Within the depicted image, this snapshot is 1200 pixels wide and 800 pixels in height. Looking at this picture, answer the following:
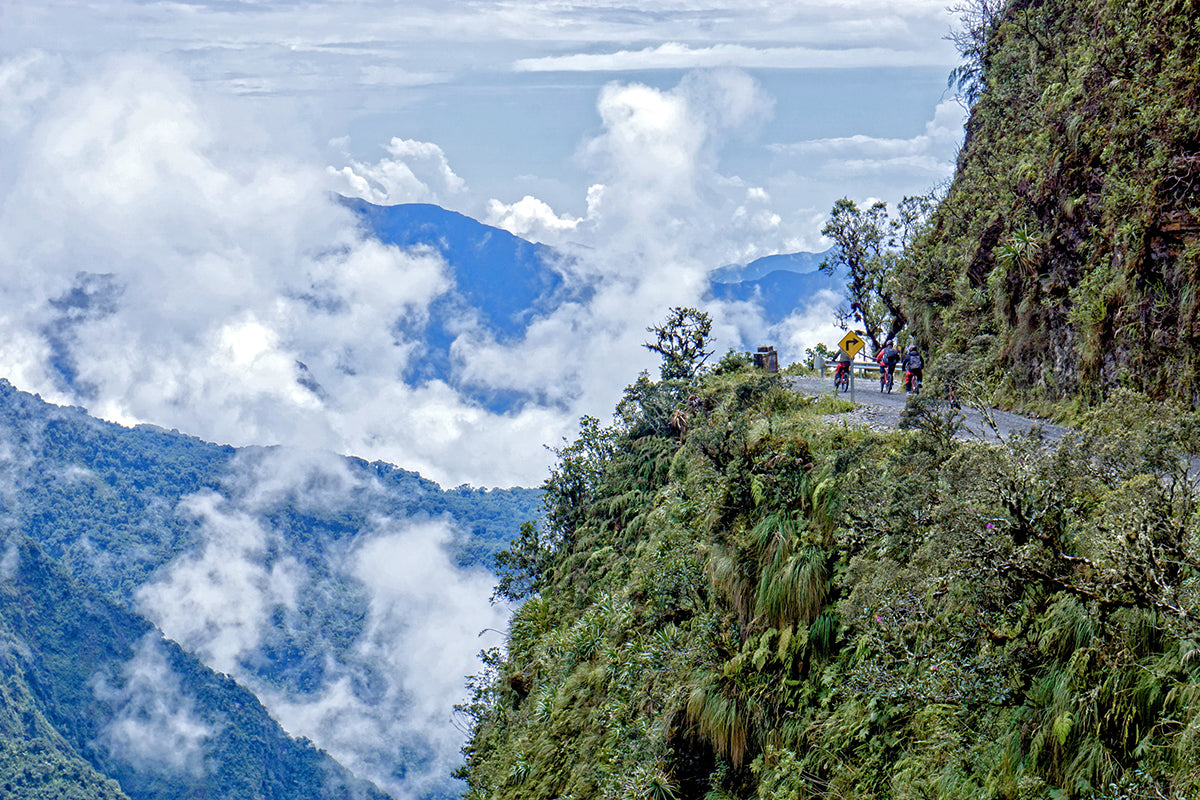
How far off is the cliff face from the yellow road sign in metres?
2.90

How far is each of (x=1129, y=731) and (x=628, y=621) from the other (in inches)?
373

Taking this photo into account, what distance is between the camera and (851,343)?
756 inches

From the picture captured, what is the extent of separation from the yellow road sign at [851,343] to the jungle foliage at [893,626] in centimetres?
217

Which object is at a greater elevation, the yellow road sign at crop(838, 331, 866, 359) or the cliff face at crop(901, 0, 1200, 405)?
the cliff face at crop(901, 0, 1200, 405)

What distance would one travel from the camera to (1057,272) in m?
17.6

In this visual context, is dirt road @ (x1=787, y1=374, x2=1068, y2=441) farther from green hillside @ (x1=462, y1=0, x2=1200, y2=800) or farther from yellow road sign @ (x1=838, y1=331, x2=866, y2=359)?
yellow road sign @ (x1=838, y1=331, x2=866, y2=359)

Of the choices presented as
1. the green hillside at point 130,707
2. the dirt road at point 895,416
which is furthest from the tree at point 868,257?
the green hillside at point 130,707

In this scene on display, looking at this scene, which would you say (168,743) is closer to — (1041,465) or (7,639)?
(7,639)

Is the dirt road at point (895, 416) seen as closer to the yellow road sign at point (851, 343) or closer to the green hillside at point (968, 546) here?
the green hillside at point (968, 546)

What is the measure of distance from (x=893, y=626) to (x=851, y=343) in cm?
1251

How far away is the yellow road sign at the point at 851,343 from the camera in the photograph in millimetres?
19000

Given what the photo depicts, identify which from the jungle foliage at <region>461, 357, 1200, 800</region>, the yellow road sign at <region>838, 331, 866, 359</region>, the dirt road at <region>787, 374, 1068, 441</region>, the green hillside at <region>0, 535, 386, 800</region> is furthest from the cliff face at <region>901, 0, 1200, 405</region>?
the green hillside at <region>0, 535, 386, 800</region>

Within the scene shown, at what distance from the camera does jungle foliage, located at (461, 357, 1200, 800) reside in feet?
20.6

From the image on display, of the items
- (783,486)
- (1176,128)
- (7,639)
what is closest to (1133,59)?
(1176,128)
